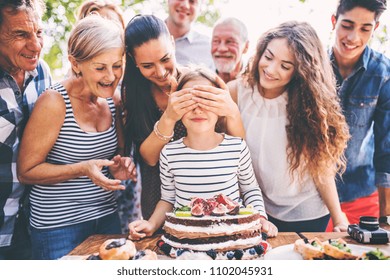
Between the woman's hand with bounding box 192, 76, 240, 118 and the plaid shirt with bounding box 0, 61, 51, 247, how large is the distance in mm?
673

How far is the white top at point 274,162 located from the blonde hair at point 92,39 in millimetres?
559

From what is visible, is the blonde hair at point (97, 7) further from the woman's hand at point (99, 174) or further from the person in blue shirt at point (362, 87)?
the person in blue shirt at point (362, 87)

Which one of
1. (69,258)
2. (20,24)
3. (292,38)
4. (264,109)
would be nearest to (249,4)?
(292,38)

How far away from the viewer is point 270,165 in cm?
166

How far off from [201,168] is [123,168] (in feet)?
1.00

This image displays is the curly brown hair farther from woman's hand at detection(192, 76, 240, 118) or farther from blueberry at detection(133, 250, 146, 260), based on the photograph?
blueberry at detection(133, 250, 146, 260)

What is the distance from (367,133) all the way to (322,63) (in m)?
0.42

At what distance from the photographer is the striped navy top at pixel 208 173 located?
1477 mm

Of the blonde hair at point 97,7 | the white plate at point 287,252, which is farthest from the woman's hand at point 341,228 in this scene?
the blonde hair at point 97,7

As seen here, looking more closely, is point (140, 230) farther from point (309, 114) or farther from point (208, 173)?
point (309, 114)

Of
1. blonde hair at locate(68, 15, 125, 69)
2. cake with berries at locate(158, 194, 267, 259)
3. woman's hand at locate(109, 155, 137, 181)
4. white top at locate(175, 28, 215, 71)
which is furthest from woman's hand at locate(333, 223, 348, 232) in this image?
white top at locate(175, 28, 215, 71)

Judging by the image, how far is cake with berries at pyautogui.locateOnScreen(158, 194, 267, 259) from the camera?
1.28 metres

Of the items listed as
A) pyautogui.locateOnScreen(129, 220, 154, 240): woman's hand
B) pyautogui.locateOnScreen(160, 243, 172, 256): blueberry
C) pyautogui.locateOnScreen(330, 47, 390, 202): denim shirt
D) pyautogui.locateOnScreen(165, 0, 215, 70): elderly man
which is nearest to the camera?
pyautogui.locateOnScreen(160, 243, 172, 256): blueberry

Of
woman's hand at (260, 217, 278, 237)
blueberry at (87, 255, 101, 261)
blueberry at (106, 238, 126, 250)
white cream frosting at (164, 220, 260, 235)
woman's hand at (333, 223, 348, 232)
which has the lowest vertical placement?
woman's hand at (333, 223, 348, 232)
